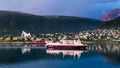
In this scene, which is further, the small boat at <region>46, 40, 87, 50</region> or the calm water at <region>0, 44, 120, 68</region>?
the small boat at <region>46, 40, 87, 50</region>

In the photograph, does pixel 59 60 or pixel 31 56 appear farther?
pixel 31 56

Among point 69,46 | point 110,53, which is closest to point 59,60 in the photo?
point 110,53

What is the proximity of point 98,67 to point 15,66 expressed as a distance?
14.4 m

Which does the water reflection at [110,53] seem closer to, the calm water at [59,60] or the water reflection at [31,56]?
the calm water at [59,60]

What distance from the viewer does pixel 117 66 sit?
235 ft

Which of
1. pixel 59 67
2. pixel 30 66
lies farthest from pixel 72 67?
pixel 30 66

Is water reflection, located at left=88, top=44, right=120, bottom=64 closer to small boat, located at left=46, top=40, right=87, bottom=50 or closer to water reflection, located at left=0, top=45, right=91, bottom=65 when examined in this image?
small boat, located at left=46, top=40, right=87, bottom=50

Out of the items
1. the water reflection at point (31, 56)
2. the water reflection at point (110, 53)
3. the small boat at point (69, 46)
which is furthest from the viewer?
the small boat at point (69, 46)

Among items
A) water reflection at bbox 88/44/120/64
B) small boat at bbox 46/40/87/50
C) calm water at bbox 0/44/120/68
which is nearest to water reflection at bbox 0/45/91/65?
calm water at bbox 0/44/120/68

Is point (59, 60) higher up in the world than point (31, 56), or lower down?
lower down

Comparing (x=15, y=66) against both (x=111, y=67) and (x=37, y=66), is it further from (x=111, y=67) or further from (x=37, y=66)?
(x=111, y=67)

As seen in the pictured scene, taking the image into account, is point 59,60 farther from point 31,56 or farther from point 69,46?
point 69,46

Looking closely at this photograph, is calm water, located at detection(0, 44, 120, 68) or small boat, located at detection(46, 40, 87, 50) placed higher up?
small boat, located at detection(46, 40, 87, 50)

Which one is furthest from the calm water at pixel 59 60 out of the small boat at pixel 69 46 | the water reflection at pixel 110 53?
the small boat at pixel 69 46
